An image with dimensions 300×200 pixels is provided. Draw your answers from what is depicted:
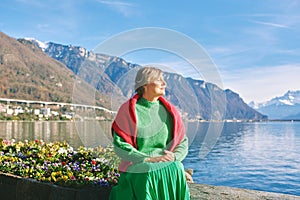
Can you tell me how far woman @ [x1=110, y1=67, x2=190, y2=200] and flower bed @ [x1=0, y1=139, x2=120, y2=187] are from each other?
28.9 inches

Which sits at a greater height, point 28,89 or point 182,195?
point 28,89

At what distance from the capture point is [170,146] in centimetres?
357

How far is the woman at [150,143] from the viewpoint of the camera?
11.3 feet

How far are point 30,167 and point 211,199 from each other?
266 centimetres

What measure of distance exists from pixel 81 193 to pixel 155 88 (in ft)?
5.84

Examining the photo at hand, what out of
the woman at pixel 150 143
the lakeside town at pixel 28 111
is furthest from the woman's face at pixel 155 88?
the lakeside town at pixel 28 111

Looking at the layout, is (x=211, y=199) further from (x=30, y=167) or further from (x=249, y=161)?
(x=249, y=161)

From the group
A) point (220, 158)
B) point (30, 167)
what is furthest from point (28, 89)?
point (30, 167)

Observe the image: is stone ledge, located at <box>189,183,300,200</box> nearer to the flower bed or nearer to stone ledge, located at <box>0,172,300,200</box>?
stone ledge, located at <box>0,172,300,200</box>

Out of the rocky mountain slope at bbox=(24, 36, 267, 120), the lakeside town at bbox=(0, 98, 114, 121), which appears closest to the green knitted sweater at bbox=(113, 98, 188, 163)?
the rocky mountain slope at bbox=(24, 36, 267, 120)

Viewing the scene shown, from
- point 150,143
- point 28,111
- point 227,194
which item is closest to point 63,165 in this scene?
point 227,194

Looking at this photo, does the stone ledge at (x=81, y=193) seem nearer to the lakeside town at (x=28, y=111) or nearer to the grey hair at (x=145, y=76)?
the grey hair at (x=145, y=76)

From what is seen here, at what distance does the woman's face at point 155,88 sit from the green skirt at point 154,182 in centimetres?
64

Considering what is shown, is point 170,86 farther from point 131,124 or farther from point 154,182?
point 154,182
